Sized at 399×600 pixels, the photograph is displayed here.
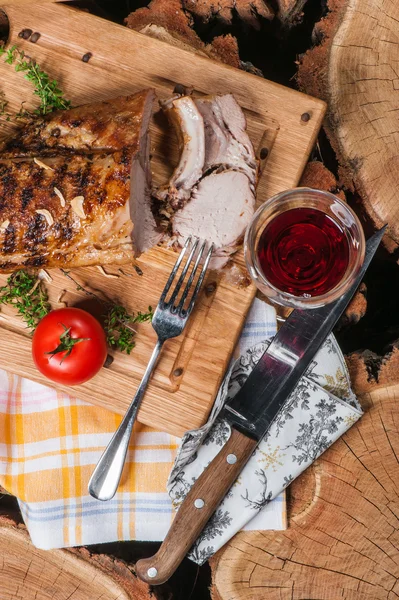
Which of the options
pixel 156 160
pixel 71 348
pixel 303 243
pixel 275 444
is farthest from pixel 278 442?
pixel 156 160

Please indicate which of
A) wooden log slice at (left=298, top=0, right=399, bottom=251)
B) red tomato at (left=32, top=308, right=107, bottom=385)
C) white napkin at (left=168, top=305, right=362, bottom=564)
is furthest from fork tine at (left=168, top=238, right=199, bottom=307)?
wooden log slice at (left=298, top=0, right=399, bottom=251)

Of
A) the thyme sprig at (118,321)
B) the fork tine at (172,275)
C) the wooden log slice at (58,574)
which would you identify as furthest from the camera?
the wooden log slice at (58,574)

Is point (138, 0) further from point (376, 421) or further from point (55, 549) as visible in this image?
point (55, 549)

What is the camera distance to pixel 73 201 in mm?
2611

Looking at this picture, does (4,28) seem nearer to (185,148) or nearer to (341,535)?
(185,148)

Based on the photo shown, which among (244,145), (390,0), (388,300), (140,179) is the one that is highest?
(390,0)

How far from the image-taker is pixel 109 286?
303 centimetres

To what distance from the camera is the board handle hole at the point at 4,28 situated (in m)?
3.16

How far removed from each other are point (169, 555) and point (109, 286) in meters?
1.41

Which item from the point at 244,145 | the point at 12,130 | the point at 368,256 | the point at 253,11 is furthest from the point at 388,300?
the point at 12,130

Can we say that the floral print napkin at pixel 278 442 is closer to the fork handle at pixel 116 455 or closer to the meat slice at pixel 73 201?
the fork handle at pixel 116 455

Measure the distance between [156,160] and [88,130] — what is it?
17.5 inches

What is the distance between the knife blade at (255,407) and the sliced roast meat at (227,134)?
740 millimetres

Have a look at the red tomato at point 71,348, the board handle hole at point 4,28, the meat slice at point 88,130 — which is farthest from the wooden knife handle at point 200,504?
the board handle hole at point 4,28
